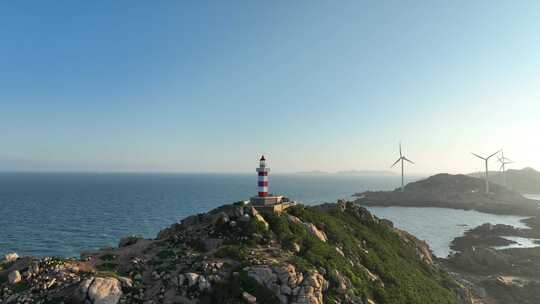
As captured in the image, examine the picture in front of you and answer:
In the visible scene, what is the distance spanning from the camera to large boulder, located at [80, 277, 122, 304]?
2186cm

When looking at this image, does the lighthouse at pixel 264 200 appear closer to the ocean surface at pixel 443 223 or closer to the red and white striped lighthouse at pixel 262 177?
the red and white striped lighthouse at pixel 262 177

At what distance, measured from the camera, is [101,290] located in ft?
73.3

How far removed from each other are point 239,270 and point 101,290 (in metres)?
9.74

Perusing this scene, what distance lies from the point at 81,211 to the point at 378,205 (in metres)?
148

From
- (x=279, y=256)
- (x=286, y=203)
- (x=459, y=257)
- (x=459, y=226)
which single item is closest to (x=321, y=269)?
(x=279, y=256)

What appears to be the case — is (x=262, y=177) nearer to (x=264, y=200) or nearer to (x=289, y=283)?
(x=264, y=200)

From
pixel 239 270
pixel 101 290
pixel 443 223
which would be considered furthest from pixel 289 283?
pixel 443 223

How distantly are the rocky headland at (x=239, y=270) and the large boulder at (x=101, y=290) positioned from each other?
0.20 ft

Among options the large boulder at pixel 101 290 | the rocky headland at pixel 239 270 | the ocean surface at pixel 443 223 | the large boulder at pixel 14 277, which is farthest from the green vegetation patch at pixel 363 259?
the ocean surface at pixel 443 223

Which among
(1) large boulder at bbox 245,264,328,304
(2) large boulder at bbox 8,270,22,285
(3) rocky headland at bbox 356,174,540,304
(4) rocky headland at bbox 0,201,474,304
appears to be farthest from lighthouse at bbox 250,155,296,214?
(3) rocky headland at bbox 356,174,540,304

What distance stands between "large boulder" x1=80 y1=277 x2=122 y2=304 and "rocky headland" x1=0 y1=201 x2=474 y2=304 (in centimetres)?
6

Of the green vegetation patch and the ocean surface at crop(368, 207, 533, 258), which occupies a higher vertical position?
the green vegetation patch

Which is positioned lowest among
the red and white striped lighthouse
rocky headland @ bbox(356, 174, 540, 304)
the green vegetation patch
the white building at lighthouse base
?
rocky headland @ bbox(356, 174, 540, 304)

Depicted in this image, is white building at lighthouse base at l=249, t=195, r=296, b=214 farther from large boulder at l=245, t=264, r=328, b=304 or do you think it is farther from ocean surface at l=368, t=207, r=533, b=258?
ocean surface at l=368, t=207, r=533, b=258
